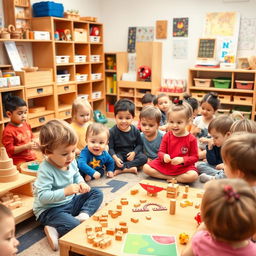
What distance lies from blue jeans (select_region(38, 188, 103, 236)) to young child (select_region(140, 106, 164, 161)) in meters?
1.05

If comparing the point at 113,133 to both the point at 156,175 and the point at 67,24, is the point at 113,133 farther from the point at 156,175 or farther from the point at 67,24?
the point at 67,24

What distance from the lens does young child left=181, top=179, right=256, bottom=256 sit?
878mm

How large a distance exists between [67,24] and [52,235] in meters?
3.53

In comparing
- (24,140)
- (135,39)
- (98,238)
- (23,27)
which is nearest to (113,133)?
(24,140)

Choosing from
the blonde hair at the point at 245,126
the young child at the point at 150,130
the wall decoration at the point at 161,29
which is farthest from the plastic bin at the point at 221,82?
the blonde hair at the point at 245,126

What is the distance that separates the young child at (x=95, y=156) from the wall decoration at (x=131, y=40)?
3204 mm

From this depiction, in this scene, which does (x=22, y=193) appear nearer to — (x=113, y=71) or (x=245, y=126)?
(x=245, y=126)

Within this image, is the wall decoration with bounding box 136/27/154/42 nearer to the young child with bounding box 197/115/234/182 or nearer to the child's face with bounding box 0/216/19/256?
the young child with bounding box 197/115/234/182

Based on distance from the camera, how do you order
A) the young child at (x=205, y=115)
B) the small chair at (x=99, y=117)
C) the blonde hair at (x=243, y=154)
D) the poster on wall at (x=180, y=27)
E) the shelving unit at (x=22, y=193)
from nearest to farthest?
the blonde hair at (x=243, y=154) → the shelving unit at (x=22, y=193) → the young child at (x=205, y=115) → the poster on wall at (x=180, y=27) → the small chair at (x=99, y=117)

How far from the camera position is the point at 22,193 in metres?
2.16

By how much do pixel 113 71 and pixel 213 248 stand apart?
464cm

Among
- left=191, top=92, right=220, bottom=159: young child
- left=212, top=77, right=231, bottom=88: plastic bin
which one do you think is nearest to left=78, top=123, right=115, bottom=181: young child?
left=191, top=92, right=220, bottom=159: young child

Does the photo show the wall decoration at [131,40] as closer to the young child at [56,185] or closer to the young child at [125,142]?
the young child at [125,142]

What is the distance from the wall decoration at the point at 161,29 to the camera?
512 cm
